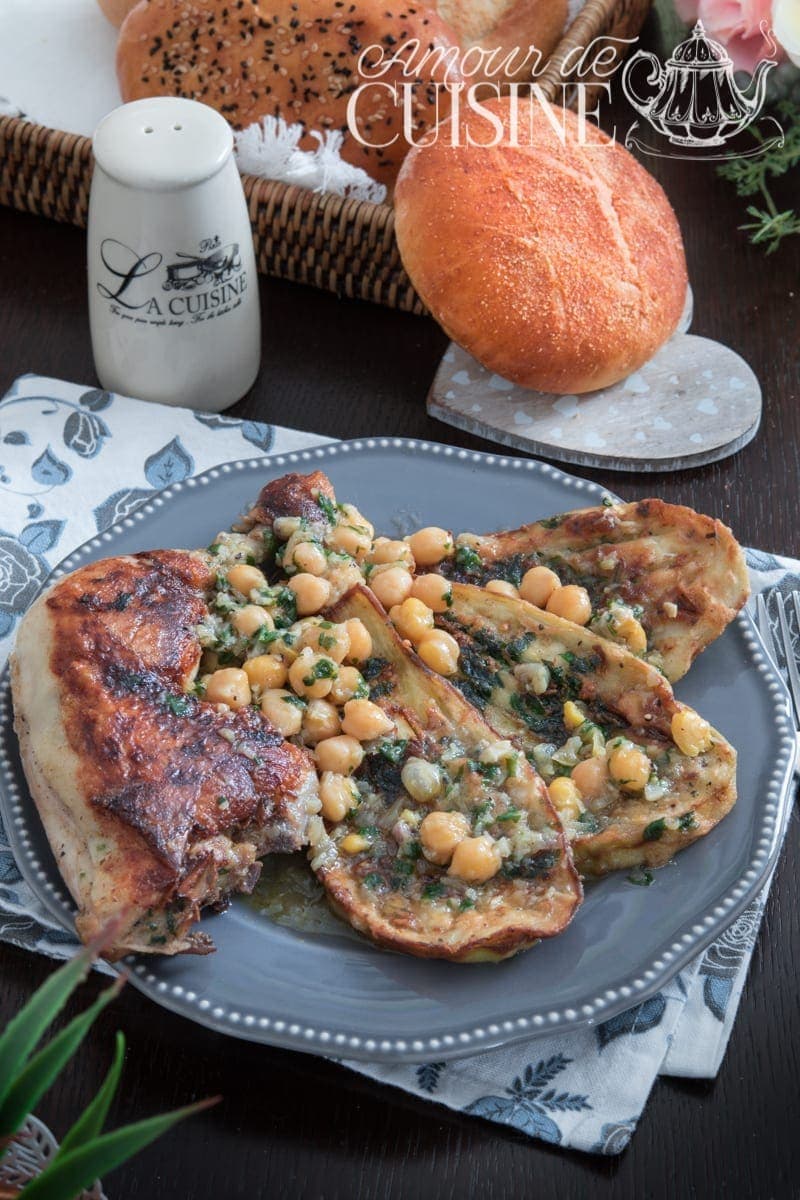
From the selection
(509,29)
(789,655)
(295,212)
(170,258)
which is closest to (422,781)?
(789,655)

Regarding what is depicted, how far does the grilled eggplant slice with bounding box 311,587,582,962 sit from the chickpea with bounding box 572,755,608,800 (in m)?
0.11

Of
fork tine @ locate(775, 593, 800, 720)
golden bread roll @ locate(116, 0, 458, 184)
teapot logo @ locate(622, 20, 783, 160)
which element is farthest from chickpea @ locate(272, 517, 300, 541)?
teapot logo @ locate(622, 20, 783, 160)

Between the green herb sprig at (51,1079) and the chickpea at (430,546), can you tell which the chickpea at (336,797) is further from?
the green herb sprig at (51,1079)

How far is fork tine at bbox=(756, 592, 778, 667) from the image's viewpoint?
2.87 metres

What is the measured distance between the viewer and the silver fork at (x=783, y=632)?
279cm

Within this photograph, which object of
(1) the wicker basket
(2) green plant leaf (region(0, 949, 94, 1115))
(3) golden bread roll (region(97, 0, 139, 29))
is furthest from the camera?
(3) golden bread roll (region(97, 0, 139, 29))

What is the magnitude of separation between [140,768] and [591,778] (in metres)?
0.82

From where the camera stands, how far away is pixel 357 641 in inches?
99.7

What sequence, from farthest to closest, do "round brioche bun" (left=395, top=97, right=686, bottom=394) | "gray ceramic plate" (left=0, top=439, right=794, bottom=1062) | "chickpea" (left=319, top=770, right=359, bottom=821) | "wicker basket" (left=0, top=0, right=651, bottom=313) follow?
"wicker basket" (left=0, top=0, right=651, bottom=313) → "round brioche bun" (left=395, top=97, right=686, bottom=394) → "chickpea" (left=319, top=770, right=359, bottom=821) → "gray ceramic plate" (left=0, top=439, right=794, bottom=1062)

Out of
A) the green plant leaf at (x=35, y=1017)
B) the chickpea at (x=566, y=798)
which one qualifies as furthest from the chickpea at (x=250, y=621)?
the green plant leaf at (x=35, y=1017)

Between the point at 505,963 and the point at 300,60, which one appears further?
the point at 300,60

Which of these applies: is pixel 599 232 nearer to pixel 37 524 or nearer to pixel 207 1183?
pixel 37 524

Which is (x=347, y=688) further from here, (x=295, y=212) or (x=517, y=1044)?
(x=295, y=212)

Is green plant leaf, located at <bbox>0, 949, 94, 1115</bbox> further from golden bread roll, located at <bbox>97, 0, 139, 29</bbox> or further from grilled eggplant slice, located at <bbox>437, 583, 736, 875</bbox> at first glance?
golden bread roll, located at <bbox>97, 0, 139, 29</bbox>
